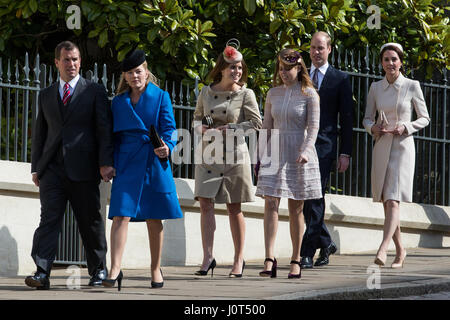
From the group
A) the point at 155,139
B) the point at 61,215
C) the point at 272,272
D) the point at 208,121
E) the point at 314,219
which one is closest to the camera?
the point at 155,139

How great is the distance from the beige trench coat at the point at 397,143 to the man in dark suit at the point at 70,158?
2.62 meters

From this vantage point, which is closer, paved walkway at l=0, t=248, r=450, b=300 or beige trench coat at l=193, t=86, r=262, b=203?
paved walkway at l=0, t=248, r=450, b=300

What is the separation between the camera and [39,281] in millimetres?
8367

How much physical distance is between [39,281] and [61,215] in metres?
0.55

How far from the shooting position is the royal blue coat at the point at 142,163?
8.30m

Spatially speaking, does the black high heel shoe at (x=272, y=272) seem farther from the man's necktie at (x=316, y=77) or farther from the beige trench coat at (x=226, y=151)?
the man's necktie at (x=316, y=77)

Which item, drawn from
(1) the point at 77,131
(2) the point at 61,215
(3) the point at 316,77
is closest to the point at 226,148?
(3) the point at 316,77

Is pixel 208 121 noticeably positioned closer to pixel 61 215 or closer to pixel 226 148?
pixel 226 148

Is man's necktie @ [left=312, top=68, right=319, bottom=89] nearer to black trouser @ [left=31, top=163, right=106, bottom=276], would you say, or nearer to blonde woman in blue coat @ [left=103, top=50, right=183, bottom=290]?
blonde woman in blue coat @ [left=103, top=50, right=183, bottom=290]

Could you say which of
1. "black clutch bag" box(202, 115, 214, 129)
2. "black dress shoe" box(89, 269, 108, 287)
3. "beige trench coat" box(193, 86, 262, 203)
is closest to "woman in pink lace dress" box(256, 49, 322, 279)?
"beige trench coat" box(193, 86, 262, 203)

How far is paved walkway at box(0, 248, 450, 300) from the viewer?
7777 mm

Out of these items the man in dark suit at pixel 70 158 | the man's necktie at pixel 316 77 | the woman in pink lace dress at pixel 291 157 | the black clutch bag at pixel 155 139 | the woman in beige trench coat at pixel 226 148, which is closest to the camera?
the black clutch bag at pixel 155 139

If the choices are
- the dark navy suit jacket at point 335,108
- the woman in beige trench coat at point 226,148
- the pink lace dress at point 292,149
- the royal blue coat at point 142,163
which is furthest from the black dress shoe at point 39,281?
the dark navy suit jacket at point 335,108
